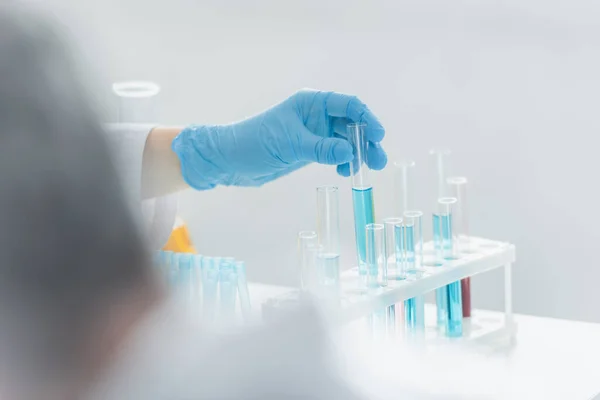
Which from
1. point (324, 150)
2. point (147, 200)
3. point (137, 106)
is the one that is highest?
point (137, 106)

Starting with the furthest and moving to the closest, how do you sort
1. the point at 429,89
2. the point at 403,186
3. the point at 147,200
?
the point at 429,89 → the point at 147,200 → the point at 403,186

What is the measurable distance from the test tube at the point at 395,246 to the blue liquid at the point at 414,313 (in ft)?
0.20

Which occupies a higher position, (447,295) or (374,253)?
(374,253)

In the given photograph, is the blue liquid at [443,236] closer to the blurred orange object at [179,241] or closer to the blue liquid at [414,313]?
the blue liquid at [414,313]

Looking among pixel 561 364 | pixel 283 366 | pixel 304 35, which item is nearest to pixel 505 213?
pixel 304 35

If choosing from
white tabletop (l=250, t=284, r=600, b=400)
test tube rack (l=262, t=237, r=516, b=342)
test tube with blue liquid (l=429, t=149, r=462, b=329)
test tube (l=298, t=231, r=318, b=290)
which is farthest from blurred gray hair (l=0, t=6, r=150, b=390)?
test tube with blue liquid (l=429, t=149, r=462, b=329)

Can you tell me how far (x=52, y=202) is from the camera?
64 cm

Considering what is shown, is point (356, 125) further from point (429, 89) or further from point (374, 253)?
point (429, 89)

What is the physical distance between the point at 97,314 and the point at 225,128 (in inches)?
45.5

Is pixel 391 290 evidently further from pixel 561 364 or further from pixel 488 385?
pixel 561 364

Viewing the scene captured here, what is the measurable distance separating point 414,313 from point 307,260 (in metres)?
0.24

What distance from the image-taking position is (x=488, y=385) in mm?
1478

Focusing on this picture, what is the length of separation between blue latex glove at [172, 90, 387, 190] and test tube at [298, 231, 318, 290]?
16 cm

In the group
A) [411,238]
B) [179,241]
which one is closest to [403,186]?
[411,238]
